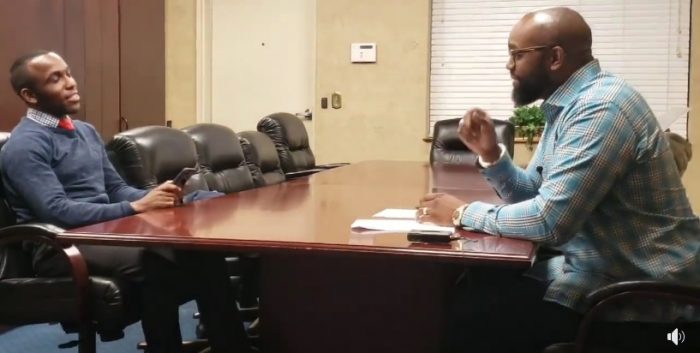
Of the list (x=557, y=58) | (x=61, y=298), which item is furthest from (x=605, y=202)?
(x=61, y=298)

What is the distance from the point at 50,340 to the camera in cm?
320

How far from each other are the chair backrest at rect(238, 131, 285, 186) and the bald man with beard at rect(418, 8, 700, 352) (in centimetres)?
223

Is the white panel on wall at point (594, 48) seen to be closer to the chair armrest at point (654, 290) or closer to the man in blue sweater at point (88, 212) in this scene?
the man in blue sweater at point (88, 212)

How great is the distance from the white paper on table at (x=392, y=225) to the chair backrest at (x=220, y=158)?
1565 millimetres

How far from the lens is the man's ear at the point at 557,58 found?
169 centimetres

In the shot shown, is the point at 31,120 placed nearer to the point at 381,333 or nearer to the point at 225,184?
the point at 225,184

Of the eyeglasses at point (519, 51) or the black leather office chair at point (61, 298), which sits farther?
the black leather office chair at point (61, 298)

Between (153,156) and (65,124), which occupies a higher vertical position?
(65,124)

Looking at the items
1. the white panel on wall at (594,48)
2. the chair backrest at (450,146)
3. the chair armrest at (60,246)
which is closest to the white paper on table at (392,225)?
the chair armrest at (60,246)

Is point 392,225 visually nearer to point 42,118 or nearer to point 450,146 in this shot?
point 42,118

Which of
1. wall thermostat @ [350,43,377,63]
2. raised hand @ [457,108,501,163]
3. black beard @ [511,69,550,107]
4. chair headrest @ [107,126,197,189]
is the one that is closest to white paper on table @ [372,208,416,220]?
raised hand @ [457,108,501,163]

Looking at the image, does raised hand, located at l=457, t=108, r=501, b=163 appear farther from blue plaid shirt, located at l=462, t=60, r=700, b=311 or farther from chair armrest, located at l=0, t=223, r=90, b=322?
chair armrest, located at l=0, t=223, r=90, b=322

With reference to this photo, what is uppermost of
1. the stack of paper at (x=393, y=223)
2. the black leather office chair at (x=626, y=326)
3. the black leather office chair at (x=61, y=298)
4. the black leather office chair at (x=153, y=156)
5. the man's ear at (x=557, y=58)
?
the man's ear at (x=557, y=58)

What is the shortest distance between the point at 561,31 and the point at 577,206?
0.41 m
